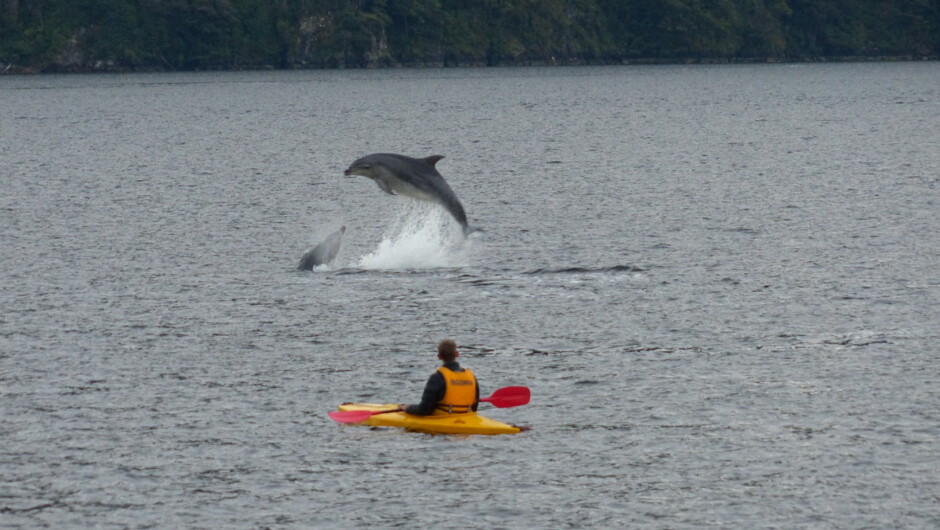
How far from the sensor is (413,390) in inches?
1209

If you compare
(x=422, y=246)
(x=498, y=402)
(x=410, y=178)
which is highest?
(x=410, y=178)

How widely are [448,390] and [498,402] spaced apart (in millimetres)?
1655

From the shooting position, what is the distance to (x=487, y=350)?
3453cm

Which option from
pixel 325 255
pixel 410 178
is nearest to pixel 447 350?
pixel 410 178

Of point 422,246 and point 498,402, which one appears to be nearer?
point 498,402

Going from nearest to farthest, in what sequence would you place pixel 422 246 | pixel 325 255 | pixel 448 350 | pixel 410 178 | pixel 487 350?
pixel 448 350
pixel 487 350
pixel 410 178
pixel 325 255
pixel 422 246

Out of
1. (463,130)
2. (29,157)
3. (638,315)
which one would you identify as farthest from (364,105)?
(638,315)

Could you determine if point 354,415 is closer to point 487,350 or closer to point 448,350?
point 448,350

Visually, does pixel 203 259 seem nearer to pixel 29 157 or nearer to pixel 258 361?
pixel 258 361

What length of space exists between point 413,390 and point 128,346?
8.59m

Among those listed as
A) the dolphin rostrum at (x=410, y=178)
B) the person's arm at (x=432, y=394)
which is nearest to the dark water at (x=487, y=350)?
the person's arm at (x=432, y=394)

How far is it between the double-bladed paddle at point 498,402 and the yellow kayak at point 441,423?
10 cm

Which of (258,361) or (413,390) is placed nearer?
(413,390)

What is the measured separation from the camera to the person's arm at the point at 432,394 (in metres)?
26.8
